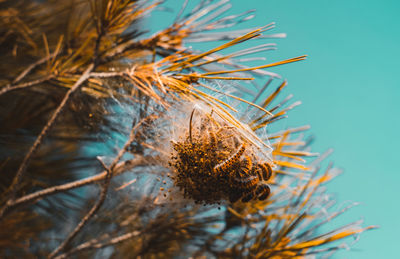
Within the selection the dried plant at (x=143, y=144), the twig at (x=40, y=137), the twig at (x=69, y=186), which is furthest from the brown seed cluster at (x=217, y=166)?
the twig at (x=40, y=137)

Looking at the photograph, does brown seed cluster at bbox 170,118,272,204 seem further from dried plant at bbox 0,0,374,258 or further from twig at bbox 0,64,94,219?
twig at bbox 0,64,94,219

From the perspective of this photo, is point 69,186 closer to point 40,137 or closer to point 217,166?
point 40,137

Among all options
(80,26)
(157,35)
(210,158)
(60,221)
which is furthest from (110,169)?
(60,221)

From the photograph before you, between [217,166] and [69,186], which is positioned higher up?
[217,166]

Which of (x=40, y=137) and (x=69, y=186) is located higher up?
(x=40, y=137)

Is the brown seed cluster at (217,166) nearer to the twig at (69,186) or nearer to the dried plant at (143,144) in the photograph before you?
the dried plant at (143,144)

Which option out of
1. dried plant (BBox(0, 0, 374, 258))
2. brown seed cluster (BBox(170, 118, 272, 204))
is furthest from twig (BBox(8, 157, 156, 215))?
brown seed cluster (BBox(170, 118, 272, 204))

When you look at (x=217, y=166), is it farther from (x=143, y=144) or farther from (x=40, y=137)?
(x=40, y=137)

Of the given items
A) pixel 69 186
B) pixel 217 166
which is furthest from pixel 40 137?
pixel 217 166

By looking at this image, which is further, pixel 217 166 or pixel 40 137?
pixel 40 137
